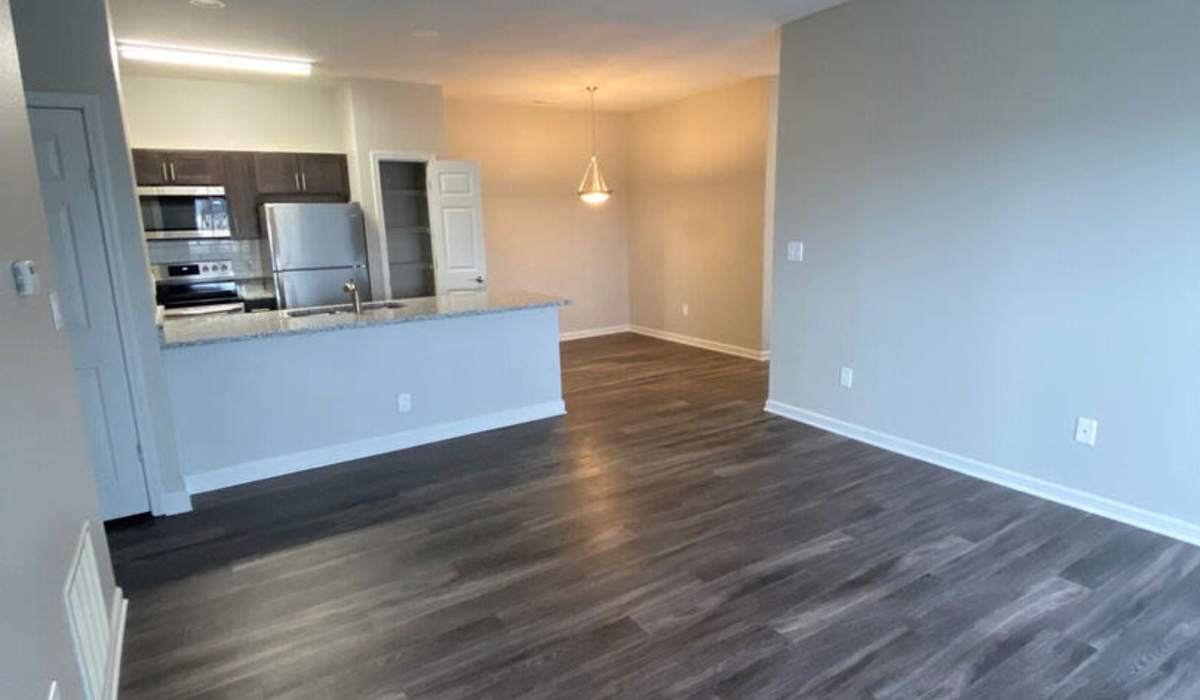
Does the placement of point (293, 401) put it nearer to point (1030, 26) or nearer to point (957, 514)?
point (957, 514)

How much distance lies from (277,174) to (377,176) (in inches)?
31.6

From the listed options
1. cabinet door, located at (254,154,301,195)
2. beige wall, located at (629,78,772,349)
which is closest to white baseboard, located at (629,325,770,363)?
beige wall, located at (629,78,772,349)

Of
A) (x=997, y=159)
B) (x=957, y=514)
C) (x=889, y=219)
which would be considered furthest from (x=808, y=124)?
(x=957, y=514)

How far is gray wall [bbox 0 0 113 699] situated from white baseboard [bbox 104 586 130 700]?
1.26 ft

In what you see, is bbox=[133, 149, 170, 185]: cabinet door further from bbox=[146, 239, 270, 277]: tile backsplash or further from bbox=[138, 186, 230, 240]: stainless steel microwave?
bbox=[146, 239, 270, 277]: tile backsplash

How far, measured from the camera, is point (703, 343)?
22.6 feet

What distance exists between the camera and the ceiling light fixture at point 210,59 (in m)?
4.10

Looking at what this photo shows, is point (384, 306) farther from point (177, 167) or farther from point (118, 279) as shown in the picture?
point (177, 167)

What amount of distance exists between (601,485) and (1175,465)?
8.49ft

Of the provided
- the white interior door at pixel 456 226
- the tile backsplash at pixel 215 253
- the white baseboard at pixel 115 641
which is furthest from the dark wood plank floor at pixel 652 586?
the tile backsplash at pixel 215 253

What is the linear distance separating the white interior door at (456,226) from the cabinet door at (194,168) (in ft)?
5.50

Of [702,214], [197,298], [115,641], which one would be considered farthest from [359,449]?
[702,214]

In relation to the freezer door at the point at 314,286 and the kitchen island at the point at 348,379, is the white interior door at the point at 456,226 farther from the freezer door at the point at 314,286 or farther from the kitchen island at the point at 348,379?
the kitchen island at the point at 348,379

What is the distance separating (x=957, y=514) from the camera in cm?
292
